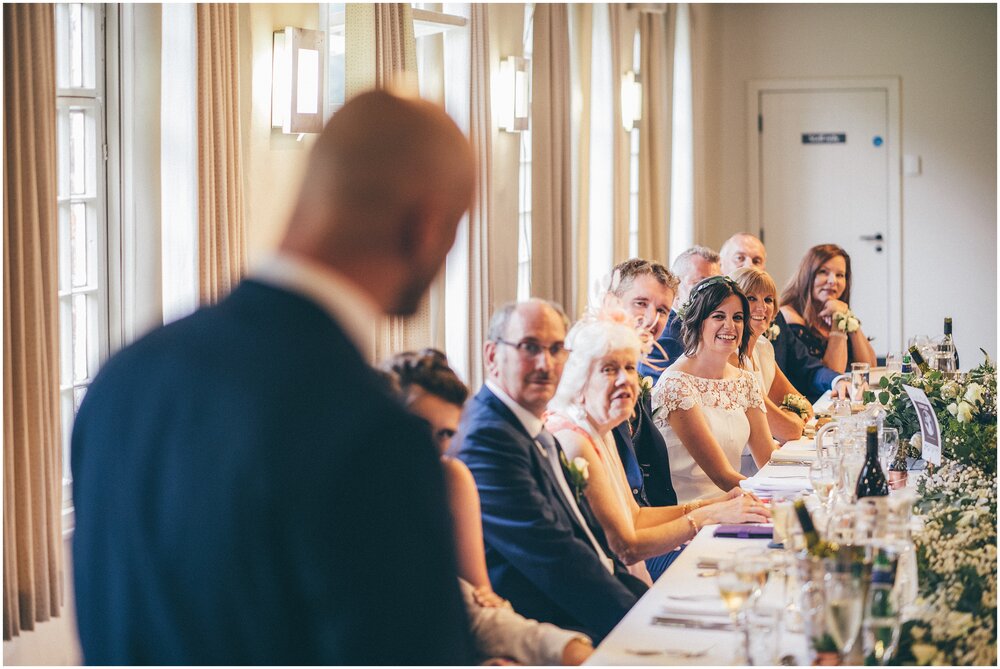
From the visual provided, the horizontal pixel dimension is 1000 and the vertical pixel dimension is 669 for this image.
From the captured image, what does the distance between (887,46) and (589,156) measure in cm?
411

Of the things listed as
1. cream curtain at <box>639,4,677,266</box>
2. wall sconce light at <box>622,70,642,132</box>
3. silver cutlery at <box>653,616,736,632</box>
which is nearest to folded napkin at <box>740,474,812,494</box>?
silver cutlery at <box>653,616,736,632</box>

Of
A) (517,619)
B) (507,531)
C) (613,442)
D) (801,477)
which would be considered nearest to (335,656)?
(517,619)

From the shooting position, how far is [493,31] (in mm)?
6645

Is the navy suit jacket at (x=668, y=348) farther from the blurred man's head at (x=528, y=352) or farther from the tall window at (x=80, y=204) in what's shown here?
the tall window at (x=80, y=204)

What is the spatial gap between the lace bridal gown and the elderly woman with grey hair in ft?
2.72

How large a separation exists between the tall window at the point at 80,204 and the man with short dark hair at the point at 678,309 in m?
1.96

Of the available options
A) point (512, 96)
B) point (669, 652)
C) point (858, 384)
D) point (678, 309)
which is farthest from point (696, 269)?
point (669, 652)

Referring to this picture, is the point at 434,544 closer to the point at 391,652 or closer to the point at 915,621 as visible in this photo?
the point at 391,652

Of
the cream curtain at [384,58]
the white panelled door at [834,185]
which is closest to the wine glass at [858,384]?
the cream curtain at [384,58]

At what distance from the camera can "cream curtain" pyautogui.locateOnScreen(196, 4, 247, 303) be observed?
421 centimetres

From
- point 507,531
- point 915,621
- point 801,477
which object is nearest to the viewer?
point 915,621

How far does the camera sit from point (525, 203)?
7.24m

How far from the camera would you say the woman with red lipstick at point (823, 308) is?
6359 millimetres

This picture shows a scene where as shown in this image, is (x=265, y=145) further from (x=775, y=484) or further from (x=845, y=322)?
(x=845, y=322)
